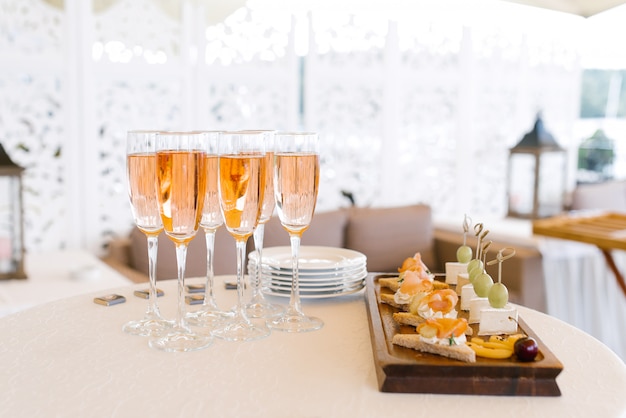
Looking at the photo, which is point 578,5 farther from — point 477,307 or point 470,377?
point 470,377

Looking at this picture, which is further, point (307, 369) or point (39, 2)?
point (39, 2)

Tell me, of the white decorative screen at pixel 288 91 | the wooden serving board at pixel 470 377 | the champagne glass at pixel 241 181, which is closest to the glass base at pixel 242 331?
the champagne glass at pixel 241 181

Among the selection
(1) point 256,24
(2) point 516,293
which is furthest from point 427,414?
(1) point 256,24

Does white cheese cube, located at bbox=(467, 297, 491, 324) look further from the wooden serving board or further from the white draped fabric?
the white draped fabric

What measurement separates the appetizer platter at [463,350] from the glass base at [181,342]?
0.89ft

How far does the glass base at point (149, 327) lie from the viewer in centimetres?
117

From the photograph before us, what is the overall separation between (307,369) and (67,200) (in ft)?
8.43

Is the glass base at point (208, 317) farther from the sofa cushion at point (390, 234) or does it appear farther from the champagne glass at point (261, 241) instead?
the sofa cushion at point (390, 234)

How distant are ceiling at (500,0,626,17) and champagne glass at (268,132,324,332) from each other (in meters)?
4.09

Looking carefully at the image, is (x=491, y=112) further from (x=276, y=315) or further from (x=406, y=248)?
(x=276, y=315)

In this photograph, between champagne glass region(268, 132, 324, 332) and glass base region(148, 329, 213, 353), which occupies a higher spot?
champagne glass region(268, 132, 324, 332)

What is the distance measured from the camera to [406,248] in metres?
3.71

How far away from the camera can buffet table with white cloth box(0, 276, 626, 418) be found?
886 mm

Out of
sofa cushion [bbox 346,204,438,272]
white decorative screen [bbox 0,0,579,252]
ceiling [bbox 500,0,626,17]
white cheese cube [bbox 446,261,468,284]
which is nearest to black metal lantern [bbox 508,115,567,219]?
white decorative screen [bbox 0,0,579,252]
